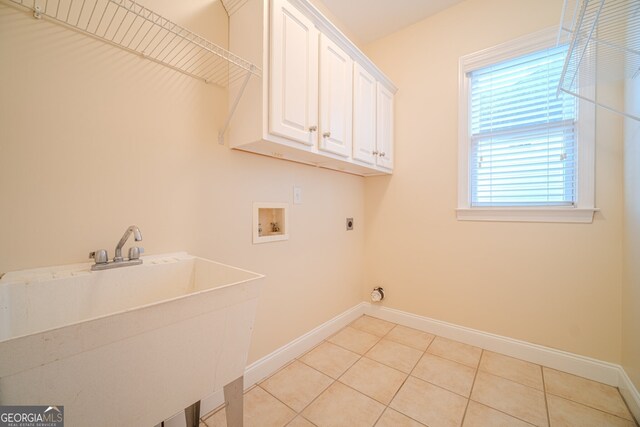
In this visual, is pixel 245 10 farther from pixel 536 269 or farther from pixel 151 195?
pixel 536 269

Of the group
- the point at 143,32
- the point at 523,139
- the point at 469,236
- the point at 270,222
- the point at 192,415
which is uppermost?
the point at 143,32

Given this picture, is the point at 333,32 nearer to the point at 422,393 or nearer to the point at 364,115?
the point at 364,115

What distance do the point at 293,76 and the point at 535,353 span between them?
7.98 ft

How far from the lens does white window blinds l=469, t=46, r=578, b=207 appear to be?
1683 millimetres

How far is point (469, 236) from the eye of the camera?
2000 mm

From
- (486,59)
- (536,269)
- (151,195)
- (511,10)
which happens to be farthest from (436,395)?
(511,10)

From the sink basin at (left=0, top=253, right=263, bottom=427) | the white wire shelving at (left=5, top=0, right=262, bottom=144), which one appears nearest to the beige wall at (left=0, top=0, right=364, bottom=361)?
the white wire shelving at (left=5, top=0, right=262, bottom=144)

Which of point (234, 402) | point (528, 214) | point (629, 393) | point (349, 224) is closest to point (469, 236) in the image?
point (528, 214)

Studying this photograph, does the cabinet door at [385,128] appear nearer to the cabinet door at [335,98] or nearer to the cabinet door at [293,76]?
the cabinet door at [335,98]

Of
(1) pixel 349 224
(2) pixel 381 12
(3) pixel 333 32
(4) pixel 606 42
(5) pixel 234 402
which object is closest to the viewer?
(5) pixel 234 402

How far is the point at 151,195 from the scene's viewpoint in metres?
1.13

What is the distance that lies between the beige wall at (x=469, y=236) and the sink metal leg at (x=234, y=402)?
1787 mm

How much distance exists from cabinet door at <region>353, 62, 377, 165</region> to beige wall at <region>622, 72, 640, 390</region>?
1.44m

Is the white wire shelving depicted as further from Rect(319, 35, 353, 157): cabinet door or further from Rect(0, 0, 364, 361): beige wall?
Rect(319, 35, 353, 157): cabinet door
